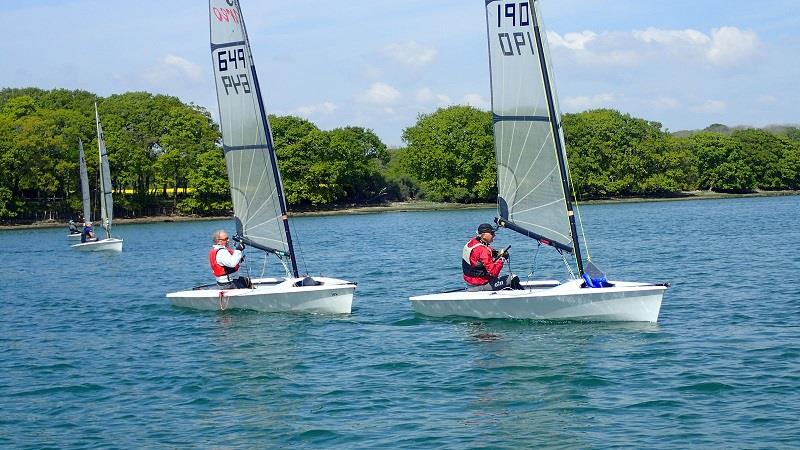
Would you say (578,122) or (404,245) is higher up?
(578,122)

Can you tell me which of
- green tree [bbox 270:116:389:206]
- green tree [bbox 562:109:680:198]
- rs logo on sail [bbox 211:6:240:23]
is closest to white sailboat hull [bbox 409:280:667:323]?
rs logo on sail [bbox 211:6:240:23]

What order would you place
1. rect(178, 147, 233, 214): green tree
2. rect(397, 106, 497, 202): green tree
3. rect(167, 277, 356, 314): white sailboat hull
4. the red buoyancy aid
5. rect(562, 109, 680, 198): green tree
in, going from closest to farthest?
1. rect(167, 277, 356, 314): white sailboat hull
2. the red buoyancy aid
3. rect(178, 147, 233, 214): green tree
4. rect(397, 106, 497, 202): green tree
5. rect(562, 109, 680, 198): green tree

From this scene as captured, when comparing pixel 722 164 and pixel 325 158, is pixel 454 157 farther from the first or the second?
pixel 722 164

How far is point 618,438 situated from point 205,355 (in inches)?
328

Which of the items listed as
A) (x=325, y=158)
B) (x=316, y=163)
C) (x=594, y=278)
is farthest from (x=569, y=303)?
(x=325, y=158)

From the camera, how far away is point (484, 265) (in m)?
19.1

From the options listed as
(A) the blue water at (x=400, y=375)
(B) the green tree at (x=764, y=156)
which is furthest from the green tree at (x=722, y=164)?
(A) the blue water at (x=400, y=375)

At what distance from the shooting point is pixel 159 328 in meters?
20.8

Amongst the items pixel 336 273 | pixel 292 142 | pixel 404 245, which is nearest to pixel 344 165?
pixel 292 142

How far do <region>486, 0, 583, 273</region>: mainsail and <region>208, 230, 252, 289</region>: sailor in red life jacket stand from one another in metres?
6.01

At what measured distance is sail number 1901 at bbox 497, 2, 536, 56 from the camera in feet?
61.6

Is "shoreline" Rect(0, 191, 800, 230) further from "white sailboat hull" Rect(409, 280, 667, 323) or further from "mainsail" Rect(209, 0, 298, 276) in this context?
"white sailboat hull" Rect(409, 280, 667, 323)

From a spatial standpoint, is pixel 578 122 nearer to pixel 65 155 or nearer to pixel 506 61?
pixel 65 155

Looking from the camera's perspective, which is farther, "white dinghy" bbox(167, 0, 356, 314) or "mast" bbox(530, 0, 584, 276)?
"white dinghy" bbox(167, 0, 356, 314)
